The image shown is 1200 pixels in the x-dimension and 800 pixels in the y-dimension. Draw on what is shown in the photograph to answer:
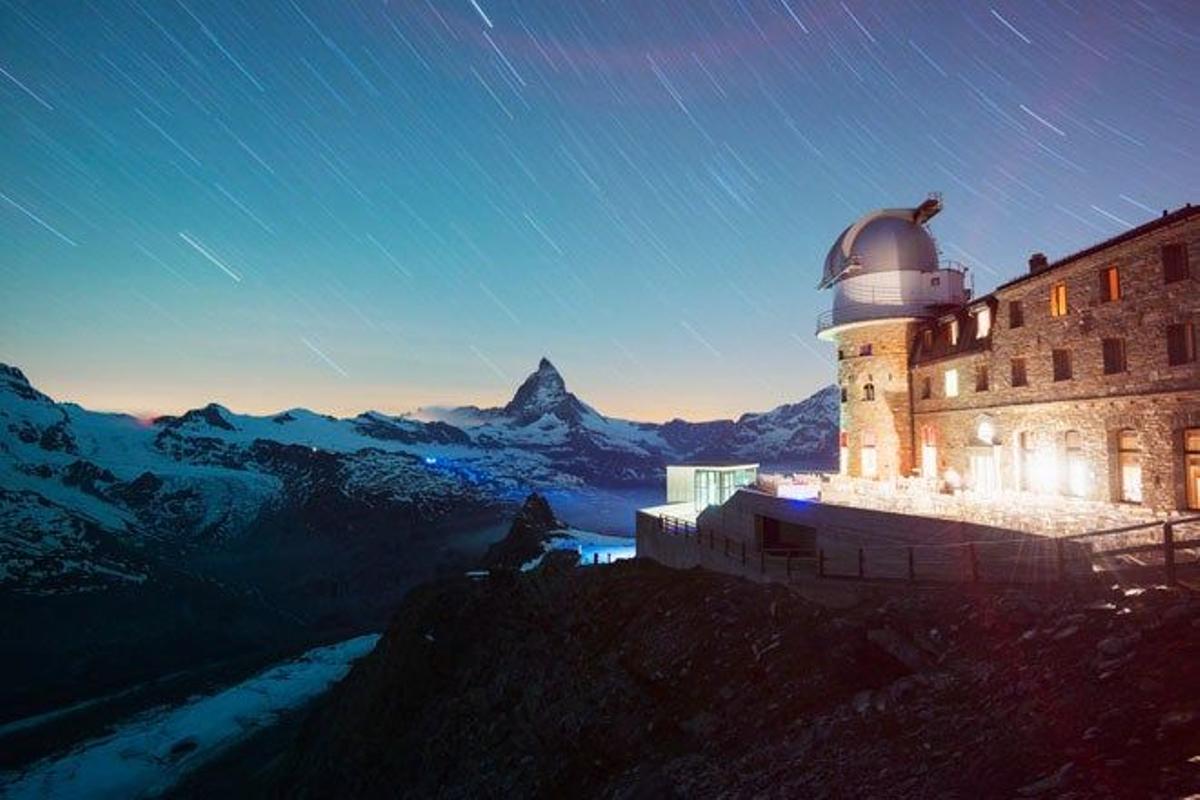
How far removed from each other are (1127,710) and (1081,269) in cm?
1922

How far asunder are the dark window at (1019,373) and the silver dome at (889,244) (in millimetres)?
9168

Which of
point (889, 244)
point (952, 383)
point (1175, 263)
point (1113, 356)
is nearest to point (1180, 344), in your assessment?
point (1113, 356)

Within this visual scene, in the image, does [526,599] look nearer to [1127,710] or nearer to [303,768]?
[303,768]

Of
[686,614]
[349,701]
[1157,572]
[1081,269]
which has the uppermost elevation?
[1081,269]

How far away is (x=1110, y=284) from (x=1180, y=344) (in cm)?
314

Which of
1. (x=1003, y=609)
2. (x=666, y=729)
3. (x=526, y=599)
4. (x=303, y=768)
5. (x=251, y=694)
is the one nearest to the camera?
(x=1003, y=609)

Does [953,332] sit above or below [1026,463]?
above

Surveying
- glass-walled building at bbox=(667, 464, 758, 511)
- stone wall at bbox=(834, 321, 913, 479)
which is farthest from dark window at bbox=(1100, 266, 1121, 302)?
glass-walled building at bbox=(667, 464, 758, 511)

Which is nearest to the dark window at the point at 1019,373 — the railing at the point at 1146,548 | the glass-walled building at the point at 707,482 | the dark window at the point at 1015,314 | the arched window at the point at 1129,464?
the dark window at the point at 1015,314

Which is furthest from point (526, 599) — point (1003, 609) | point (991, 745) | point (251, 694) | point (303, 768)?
point (251, 694)

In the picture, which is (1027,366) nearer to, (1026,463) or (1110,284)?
(1026,463)

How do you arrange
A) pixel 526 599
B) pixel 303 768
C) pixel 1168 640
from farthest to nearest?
pixel 303 768 < pixel 526 599 < pixel 1168 640

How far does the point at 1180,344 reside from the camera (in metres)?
18.9

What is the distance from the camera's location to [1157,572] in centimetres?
1262
